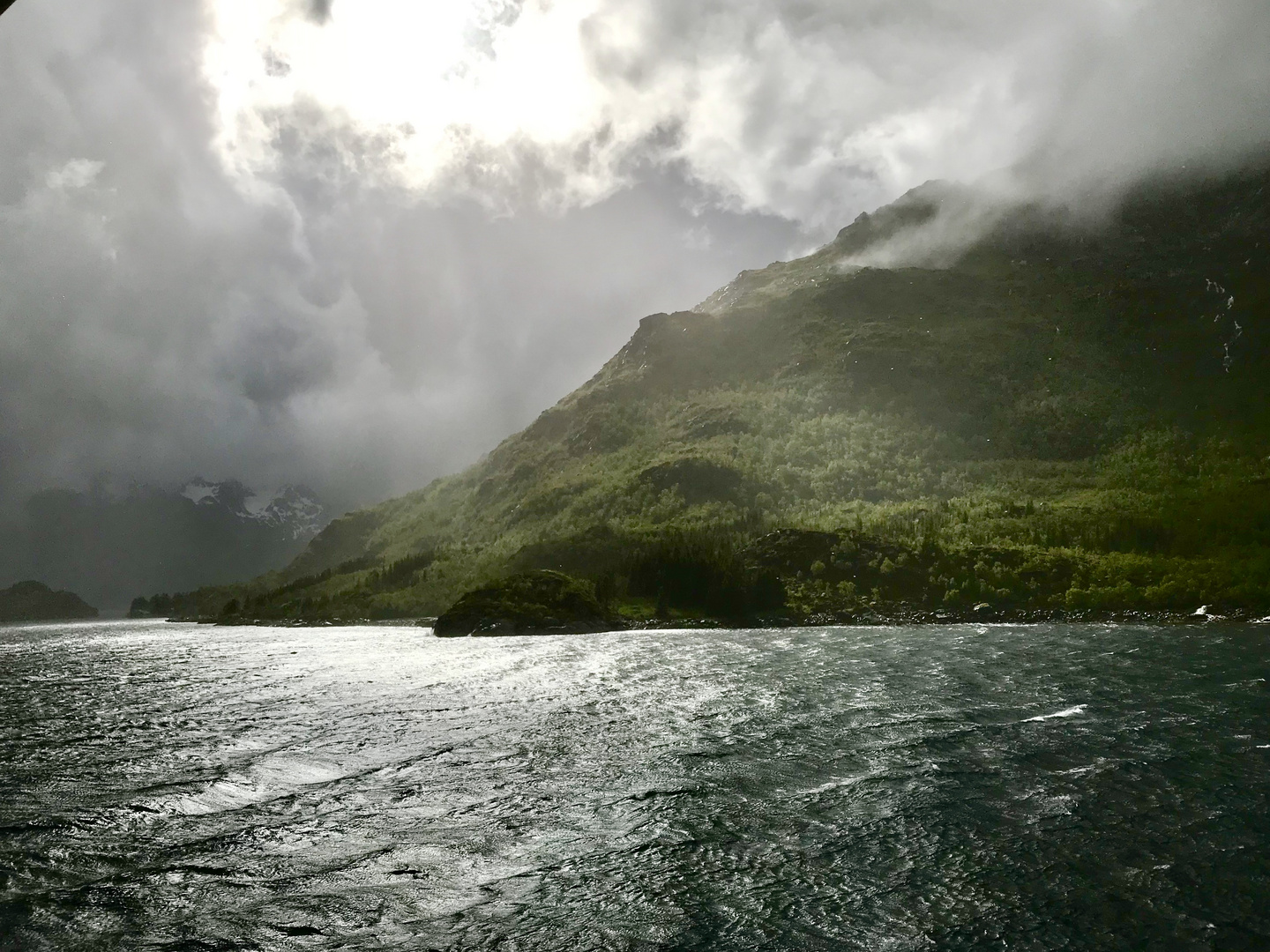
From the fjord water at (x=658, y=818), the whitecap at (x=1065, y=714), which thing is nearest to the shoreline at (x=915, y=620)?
the fjord water at (x=658, y=818)

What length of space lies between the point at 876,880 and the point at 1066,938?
5243mm

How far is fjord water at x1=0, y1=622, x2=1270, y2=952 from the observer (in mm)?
19516

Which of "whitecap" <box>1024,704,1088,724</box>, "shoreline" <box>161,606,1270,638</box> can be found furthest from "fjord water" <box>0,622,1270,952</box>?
"shoreline" <box>161,606,1270,638</box>

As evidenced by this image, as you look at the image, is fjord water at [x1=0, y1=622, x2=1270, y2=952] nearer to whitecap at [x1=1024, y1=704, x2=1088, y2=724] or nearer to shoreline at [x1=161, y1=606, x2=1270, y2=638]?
whitecap at [x1=1024, y1=704, x2=1088, y2=724]

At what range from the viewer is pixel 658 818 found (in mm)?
28359

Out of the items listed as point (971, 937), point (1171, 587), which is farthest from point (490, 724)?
point (1171, 587)

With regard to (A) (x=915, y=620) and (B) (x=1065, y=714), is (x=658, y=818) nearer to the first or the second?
(B) (x=1065, y=714)

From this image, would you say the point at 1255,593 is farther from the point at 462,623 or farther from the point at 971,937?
the point at 971,937

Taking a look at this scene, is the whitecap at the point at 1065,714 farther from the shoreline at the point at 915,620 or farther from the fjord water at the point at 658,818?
the shoreline at the point at 915,620

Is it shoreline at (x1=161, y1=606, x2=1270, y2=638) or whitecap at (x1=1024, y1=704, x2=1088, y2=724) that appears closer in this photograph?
whitecap at (x1=1024, y1=704, x2=1088, y2=724)

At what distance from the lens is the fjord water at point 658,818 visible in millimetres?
19516

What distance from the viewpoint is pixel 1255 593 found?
15000cm

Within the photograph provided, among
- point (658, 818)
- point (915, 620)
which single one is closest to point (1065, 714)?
Result: point (658, 818)

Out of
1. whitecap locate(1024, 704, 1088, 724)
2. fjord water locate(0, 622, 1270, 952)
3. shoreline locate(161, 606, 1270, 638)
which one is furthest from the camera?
shoreline locate(161, 606, 1270, 638)
